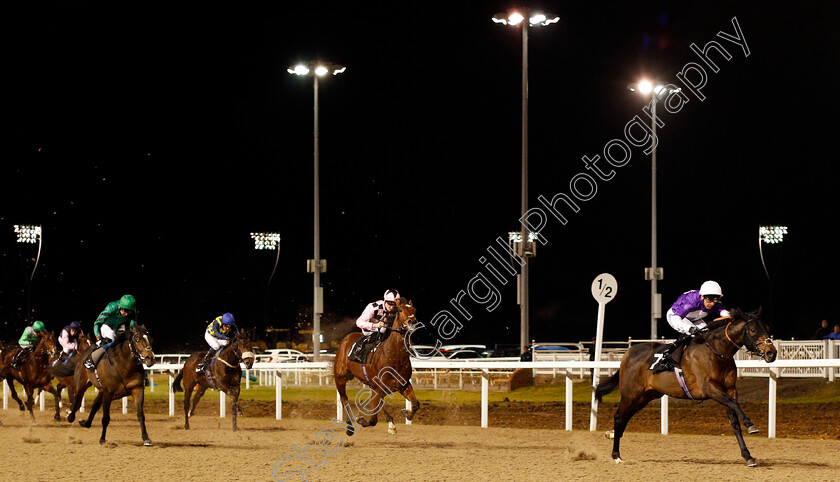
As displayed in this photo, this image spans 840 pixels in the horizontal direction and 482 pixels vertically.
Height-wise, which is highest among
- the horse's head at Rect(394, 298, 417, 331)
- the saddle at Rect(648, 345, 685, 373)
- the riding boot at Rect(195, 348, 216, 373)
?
the horse's head at Rect(394, 298, 417, 331)

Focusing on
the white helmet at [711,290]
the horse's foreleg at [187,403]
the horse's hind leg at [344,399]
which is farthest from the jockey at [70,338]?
the white helmet at [711,290]

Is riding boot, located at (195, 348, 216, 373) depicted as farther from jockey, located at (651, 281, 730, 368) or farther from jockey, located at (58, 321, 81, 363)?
jockey, located at (651, 281, 730, 368)

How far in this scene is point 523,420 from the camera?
14688 mm

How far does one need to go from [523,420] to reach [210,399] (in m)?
9.30

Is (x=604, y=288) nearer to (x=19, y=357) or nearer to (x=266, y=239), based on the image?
(x=19, y=357)

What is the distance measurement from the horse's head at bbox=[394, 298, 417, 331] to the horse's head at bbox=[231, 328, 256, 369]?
3025 millimetres

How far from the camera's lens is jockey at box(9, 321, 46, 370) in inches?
676

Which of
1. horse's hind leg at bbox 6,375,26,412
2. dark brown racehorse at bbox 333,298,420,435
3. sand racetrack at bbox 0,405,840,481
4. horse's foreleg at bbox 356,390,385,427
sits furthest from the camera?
horse's hind leg at bbox 6,375,26,412

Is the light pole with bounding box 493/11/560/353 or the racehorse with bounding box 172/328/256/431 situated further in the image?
the light pole with bounding box 493/11/560/353

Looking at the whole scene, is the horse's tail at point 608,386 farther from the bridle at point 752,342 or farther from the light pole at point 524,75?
the light pole at point 524,75

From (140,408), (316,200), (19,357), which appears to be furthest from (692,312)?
(316,200)

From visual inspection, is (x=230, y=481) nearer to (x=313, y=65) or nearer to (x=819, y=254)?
(x=313, y=65)

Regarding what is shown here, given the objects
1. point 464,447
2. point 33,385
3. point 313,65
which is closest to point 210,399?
point 33,385

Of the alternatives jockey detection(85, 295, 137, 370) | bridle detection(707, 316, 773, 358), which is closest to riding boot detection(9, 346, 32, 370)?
jockey detection(85, 295, 137, 370)
